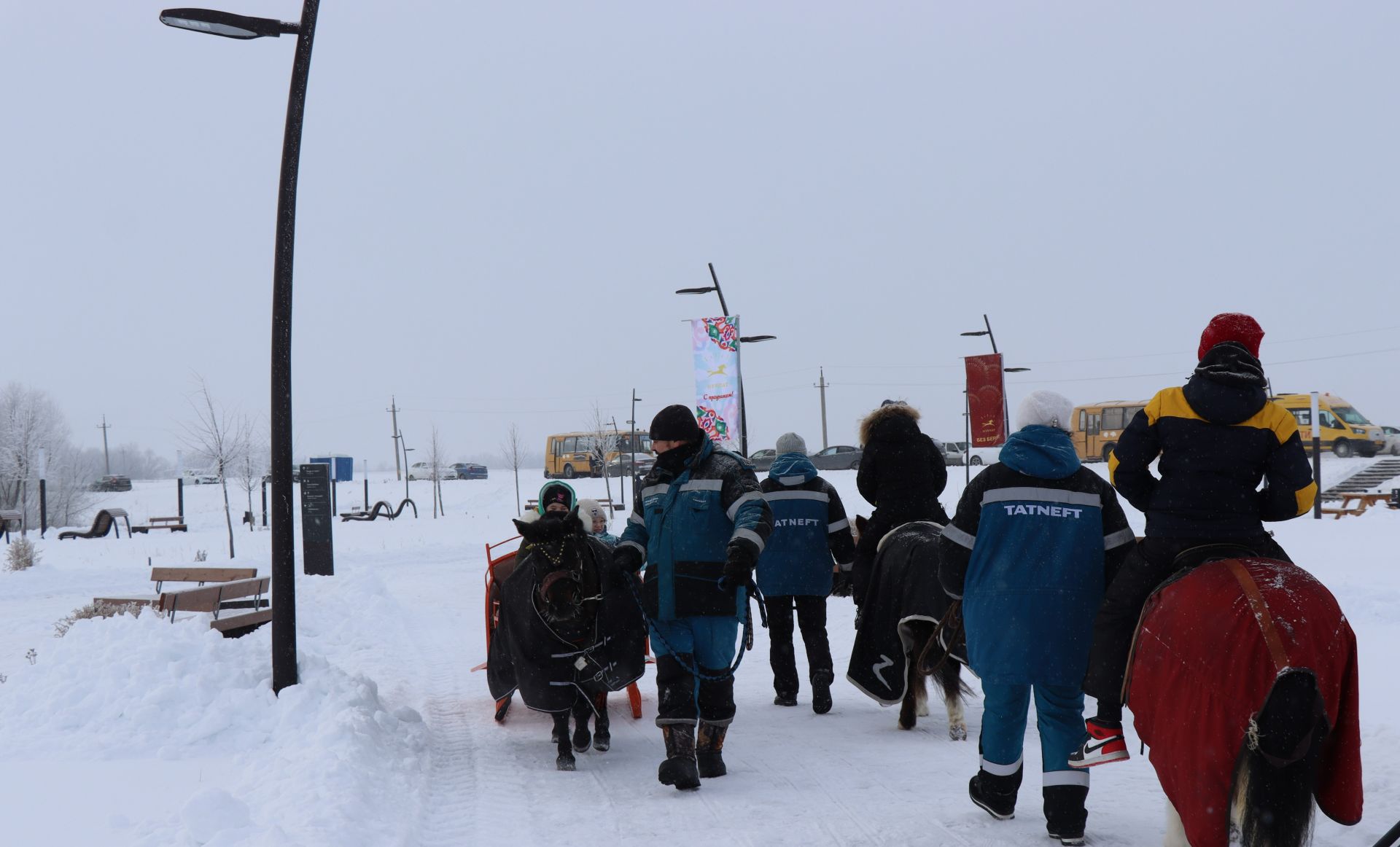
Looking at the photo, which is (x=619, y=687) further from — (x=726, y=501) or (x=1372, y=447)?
(x=1372, y=447)

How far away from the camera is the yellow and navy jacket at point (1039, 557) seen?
435 centimetres

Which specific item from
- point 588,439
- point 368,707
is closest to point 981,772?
point 368,707

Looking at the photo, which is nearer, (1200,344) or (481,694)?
(1200,344)

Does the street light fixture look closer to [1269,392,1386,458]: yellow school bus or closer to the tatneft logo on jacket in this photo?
the tatneft logo on jacket

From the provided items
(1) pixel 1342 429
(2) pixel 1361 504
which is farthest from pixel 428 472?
(2) pixel 1361 504

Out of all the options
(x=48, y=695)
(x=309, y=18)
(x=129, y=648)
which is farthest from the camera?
(x=309, y=18)

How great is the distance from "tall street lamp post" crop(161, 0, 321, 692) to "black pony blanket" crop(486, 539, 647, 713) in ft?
4.47

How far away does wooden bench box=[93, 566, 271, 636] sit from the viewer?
8.84 m

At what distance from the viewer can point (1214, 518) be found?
12.4ft

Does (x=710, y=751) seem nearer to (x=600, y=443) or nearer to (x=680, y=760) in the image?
(x=680, y=760)

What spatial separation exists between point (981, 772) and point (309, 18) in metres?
6.21

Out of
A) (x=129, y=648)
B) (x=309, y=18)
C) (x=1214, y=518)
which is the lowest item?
(x=129, y=648)

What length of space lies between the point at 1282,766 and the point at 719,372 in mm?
16046

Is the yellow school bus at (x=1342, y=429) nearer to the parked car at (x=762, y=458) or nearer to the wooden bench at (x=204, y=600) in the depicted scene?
the parked car at (x=762, y=458)
